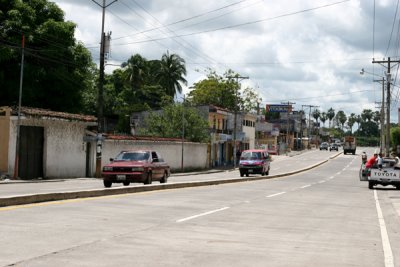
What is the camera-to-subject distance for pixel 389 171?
31078 mm

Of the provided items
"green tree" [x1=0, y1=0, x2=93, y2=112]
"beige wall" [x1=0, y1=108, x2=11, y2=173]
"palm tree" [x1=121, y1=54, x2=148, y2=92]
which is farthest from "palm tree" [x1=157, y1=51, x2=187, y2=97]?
"beige wall" [x1=0, y1=108, x2=11, y2=173]

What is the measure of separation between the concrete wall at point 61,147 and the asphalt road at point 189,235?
19.9 meters

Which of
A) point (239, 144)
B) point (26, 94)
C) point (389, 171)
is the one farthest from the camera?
point (239, 144)

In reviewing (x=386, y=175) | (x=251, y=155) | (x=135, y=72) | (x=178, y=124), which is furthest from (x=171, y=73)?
(x=386, y=175)

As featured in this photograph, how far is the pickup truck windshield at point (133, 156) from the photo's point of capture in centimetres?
2757

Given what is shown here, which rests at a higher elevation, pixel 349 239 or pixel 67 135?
pixel 67 135

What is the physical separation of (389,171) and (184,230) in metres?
21.6

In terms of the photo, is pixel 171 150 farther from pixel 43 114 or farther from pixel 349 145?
pixel 349 145

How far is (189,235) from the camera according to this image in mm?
11008

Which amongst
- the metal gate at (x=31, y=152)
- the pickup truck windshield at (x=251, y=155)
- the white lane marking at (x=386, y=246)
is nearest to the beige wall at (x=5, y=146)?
the metal gate at (x=31, y=152)

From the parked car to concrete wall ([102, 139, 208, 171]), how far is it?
55.8 ft

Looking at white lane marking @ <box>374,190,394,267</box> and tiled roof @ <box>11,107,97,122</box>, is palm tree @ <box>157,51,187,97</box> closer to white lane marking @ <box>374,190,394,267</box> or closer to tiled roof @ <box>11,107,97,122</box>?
tiled roof @ <box>11,107,97,122</box>

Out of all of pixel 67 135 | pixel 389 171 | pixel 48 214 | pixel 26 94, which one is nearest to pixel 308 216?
pixel 48 214

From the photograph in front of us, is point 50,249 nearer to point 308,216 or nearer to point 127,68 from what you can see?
point 308,216
